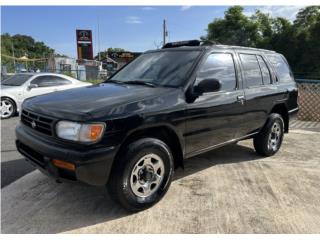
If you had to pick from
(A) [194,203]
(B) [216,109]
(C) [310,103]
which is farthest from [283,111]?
(C) [310,103]

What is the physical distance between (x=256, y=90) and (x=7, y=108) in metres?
7.44

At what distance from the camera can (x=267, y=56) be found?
5.66 metres

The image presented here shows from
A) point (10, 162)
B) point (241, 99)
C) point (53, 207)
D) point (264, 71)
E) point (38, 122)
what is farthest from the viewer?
point (264, 71)

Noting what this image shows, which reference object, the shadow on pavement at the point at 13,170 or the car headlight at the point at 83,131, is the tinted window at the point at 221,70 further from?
the shadow on pavement at the point at 13,170

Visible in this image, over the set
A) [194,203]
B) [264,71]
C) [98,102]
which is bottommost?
[194,203]

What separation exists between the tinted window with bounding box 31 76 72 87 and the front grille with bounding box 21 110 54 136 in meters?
6.77

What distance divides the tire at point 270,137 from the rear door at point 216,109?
2.88 feet

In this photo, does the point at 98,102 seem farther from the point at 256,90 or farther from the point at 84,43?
the point at 84,43

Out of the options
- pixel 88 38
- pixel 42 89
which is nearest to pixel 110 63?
pixel 88 38

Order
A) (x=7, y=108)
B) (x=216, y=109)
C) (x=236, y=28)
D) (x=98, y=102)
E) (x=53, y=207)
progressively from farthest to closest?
(x=236, y=28) → (x=7, y=108) → (x=216, y=109) → (x=53, y=207) → (x=98, y=102)

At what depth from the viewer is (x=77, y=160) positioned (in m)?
2.99

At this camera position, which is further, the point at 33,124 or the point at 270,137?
the point at 270,137

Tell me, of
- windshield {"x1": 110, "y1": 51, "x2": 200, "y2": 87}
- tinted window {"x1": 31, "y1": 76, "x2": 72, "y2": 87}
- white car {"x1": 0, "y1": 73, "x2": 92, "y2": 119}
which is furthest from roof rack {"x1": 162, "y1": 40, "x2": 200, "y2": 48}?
tinted window {"x1": 31, "y1": 76, "x2": 72, "y2": 87}
